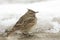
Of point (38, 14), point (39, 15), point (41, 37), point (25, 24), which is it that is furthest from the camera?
point (38, 14)

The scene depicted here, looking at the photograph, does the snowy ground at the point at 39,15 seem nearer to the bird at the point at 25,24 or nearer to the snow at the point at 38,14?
the snow at the point at 38,14

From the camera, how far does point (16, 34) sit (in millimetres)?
6840

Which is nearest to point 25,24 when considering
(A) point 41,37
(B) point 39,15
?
(A) point 41,37

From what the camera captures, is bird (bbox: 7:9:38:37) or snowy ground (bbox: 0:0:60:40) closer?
bird (bbox: 7:9:38:37)

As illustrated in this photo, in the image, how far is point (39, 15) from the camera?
28.0ft

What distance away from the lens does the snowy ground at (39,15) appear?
737 centimetres

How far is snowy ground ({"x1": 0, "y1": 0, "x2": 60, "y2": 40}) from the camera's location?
24.2 ft

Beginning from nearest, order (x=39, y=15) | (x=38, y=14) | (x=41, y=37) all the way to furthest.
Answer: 1. (x=41, y=37)
2. (x=39, y=15)
3. (x=38, y=14)

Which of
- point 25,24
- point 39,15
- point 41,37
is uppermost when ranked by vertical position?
point 39,15

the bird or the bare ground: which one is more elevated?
the bird

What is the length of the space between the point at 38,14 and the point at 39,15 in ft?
0.56

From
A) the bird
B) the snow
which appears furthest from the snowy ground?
the bird

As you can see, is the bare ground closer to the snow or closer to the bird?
the bird

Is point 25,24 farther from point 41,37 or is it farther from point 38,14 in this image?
point 38,14
